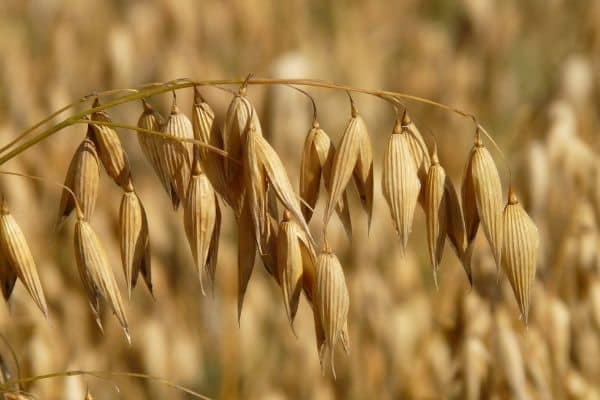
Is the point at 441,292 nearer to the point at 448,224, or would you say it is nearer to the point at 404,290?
the point at 404,290

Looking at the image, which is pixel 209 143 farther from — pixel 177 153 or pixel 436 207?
pixel 436 207

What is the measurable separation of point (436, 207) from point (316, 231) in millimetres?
1058

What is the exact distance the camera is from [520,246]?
39.5 inches

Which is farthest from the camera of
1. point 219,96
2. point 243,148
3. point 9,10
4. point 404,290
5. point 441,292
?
point 9,10

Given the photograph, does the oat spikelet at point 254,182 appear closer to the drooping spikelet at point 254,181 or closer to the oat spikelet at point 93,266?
the drooping spikelet at point 254,181

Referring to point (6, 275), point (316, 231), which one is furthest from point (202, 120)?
point (316, 231)

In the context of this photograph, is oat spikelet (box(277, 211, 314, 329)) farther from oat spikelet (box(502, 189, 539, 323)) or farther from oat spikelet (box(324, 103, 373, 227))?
oat spikelet (box(502, 189, 539, 323))

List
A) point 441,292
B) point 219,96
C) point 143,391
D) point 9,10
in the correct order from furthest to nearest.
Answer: point 9,10, point 219,96, point 143,391, point 441,292

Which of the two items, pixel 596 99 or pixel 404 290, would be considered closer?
pixel 596 99

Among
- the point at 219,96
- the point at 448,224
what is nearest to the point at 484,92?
the point at 219,96

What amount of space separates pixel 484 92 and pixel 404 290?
48.4 inches

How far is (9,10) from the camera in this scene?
9.21 ft

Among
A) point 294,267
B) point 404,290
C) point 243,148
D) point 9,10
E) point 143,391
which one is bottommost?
point 143,391

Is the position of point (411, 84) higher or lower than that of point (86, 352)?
higher
